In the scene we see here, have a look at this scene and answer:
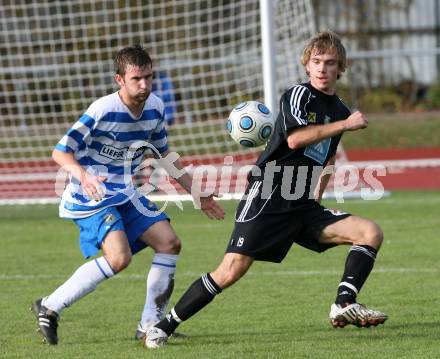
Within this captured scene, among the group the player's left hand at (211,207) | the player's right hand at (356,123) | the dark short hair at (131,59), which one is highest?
the dark short hair at (131,59)

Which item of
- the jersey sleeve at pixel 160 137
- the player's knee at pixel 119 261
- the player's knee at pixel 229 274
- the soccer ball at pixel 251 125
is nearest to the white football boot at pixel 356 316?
the player's knee at pixel 229 274

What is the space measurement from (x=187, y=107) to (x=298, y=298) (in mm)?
7885

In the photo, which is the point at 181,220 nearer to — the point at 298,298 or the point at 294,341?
the point at 298,298

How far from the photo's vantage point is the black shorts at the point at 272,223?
18.2ft

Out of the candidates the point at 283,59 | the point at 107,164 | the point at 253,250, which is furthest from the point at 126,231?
the point at 283,59

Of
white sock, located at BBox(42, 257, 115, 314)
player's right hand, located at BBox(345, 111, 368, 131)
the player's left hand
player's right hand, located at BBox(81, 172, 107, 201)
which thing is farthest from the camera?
the player's left hand

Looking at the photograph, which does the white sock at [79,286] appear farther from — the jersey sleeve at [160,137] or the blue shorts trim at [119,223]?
the jersey sleeve at [160,137]

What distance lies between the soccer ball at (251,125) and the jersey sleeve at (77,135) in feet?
2.98

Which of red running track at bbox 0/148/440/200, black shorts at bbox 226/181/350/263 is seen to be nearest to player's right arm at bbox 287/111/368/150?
black shorts at bbox 226/181/350/263

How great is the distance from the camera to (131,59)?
5.68 metres

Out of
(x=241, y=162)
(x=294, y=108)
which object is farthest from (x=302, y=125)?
(x=241, y=162)

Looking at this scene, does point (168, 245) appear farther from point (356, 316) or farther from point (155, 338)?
point (356, 316)

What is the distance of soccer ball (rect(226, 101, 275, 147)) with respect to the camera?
20.0ft

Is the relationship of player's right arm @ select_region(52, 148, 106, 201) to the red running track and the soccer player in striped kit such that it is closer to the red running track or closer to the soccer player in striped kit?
the soccer player in striped kit
